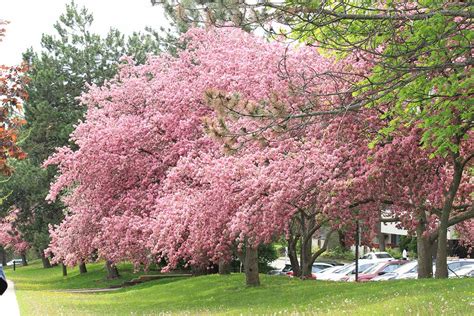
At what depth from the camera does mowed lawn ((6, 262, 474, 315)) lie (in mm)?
13562

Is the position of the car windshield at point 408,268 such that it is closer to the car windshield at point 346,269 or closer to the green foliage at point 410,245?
the car windshield at point 346,269

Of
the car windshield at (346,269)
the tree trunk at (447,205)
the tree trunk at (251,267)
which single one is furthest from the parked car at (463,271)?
the tree trunk at (447,205)

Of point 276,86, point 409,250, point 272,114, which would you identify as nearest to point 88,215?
point 276,86

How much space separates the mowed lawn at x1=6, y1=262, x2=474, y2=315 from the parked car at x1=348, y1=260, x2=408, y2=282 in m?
3.54

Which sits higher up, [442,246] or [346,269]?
[346,269]

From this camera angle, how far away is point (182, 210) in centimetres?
2034

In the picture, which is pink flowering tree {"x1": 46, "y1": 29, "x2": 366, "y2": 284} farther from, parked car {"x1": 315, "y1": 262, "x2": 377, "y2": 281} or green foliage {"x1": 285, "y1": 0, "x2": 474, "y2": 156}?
green foliage {"x1": 285, "y1": 0, "x2": 474, "y2": 156}

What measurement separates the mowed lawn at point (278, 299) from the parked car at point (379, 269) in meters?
3.54

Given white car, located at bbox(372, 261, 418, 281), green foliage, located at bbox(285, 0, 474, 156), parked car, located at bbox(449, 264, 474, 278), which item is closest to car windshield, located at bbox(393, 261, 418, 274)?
white car, located at bbox(372, 261, 418, 281)

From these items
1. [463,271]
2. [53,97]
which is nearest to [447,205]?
[463,271]

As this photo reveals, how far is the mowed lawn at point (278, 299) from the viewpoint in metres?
13.6

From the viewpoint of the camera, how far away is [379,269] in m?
28.7

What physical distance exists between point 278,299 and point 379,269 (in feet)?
33.6

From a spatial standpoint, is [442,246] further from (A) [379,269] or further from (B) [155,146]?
(B) [155,146]
